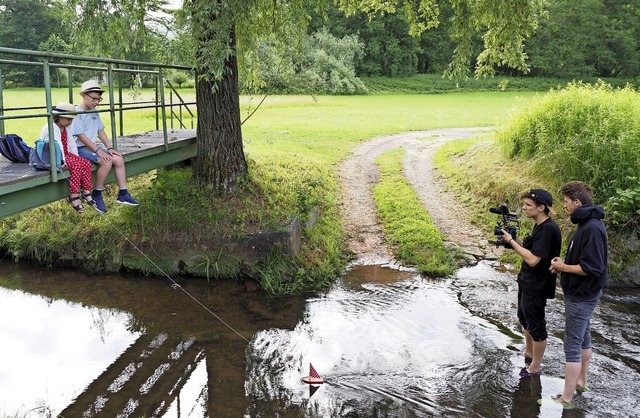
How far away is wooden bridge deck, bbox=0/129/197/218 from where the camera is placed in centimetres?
626

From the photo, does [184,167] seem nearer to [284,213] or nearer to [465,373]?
[284,213]

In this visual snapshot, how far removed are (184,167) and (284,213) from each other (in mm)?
2487

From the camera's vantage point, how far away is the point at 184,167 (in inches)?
446

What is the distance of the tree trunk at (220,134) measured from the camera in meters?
10.2

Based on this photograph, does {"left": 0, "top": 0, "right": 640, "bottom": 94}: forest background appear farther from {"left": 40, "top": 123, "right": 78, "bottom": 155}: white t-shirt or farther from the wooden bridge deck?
{"left": 40, "top": 123, "right": 78, "bottom": 155}: white t-shirt

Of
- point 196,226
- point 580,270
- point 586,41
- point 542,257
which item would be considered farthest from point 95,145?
point 586,41

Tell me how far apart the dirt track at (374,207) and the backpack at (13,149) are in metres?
5.77

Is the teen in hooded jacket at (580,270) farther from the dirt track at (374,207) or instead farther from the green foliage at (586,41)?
the green foliage at (586,41)

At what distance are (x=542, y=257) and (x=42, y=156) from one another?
5734 mm

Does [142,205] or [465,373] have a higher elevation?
[142,205]

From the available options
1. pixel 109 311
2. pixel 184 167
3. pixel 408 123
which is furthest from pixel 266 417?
pixel 408 123

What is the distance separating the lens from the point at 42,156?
264 inches

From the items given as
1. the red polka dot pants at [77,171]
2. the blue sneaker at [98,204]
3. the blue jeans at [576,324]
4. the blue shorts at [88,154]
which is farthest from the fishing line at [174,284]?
the blue jeans at [576,324]

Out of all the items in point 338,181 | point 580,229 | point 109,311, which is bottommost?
point 109,311
